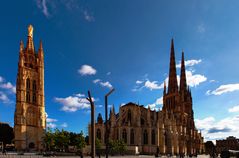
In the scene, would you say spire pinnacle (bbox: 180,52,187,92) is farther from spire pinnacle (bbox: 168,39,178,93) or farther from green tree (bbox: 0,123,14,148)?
green tree (bbox: 0,123,14,148)

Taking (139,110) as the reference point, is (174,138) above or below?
below

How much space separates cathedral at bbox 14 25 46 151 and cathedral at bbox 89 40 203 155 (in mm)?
20664

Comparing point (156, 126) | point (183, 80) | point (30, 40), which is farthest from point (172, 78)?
point (30, 40)

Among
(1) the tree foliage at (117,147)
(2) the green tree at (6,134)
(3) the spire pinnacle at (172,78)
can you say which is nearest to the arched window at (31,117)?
(2) the green tree at (6,134)

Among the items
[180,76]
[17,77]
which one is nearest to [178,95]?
[180,76]

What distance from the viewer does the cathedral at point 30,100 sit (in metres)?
90.1

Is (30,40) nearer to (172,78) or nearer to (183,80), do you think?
(172,78)

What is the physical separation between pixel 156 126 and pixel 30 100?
40.7 meters

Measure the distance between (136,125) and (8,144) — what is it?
158 feet

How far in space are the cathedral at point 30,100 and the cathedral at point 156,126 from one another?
20.7 meters

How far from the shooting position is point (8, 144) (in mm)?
103750

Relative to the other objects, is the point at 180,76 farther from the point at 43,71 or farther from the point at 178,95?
the point at 43,71

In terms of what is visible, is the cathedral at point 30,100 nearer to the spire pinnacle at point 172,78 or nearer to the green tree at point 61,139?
the green tree at point 61,139

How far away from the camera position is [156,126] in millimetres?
83375
